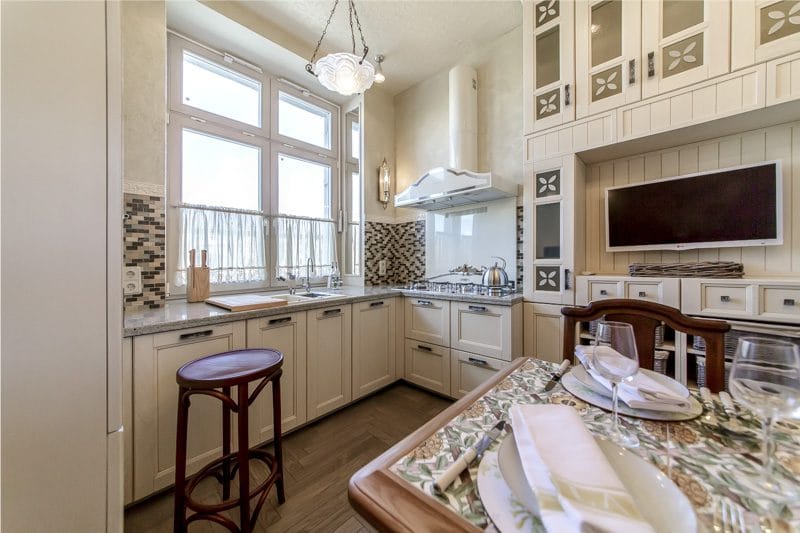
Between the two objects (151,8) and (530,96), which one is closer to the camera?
(151,8)

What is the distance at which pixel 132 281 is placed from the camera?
1682 mm

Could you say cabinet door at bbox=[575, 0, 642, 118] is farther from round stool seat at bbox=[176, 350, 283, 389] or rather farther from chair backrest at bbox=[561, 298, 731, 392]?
round stool seat at bbox=[176, 350, 283, 389]

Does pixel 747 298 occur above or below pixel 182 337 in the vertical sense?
above

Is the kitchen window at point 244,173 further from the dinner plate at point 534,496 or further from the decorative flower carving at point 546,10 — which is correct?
the dinner plate at point 534,496

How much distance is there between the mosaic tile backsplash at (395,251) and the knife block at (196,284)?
145 cm

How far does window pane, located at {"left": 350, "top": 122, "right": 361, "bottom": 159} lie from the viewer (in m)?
3.24

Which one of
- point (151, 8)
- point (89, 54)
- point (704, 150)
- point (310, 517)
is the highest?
point (151, 8)

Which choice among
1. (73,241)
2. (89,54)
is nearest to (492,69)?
(89,54)

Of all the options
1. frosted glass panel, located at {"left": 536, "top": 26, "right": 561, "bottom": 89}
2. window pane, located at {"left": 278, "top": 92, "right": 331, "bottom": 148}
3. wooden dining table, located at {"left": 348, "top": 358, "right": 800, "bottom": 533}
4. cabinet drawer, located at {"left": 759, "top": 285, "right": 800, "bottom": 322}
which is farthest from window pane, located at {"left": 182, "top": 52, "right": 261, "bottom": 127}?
cabinet drawer, located at {"left": 759, "top": 285, "right": 800, "bottom": 322}

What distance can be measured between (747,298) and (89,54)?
2.72 meters

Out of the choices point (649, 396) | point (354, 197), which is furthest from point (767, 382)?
point (354, 197)

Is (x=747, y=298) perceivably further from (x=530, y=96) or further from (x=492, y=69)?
(x=492, y=69)

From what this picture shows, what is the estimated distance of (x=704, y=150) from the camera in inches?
69.5

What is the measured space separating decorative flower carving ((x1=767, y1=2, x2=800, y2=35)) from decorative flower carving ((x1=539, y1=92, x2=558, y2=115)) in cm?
92
